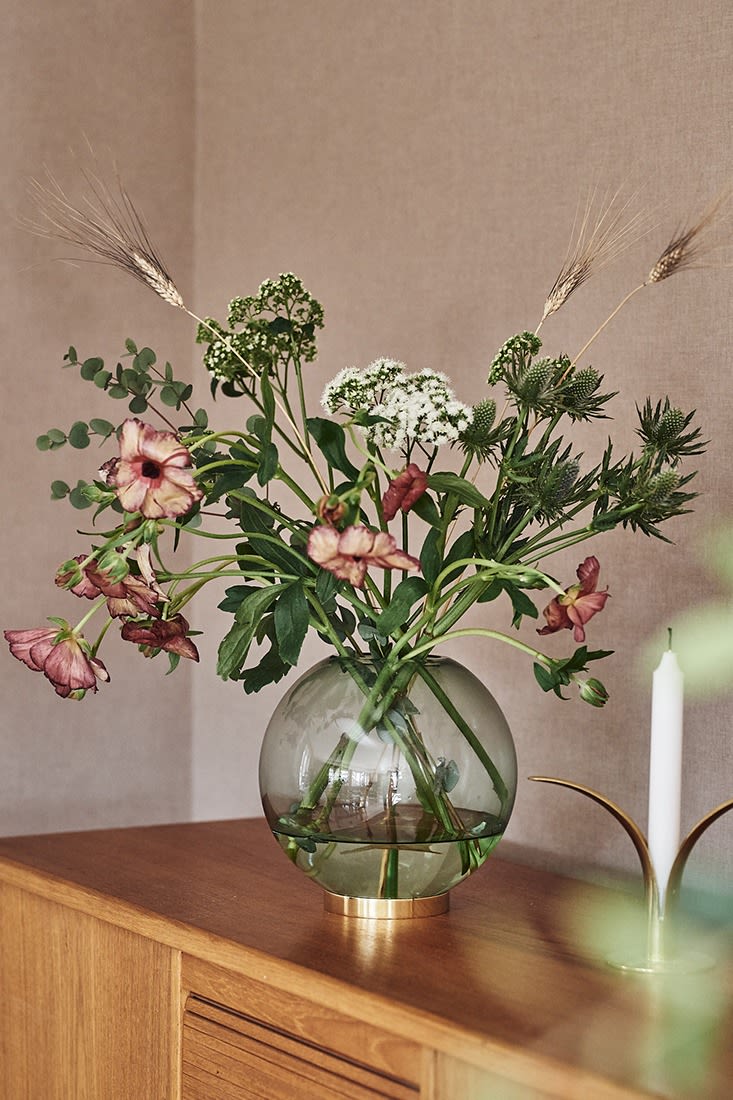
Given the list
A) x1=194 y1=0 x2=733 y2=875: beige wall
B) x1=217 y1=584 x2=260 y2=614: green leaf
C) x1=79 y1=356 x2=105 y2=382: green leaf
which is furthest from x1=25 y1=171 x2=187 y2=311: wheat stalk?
x1=217 y1=584 x2=260 y2=614: green leaf

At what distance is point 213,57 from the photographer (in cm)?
184

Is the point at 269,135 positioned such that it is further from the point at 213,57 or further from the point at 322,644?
the point at 322,644

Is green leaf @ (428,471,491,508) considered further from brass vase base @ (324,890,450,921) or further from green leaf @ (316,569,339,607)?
brass vase base @ (324,890,450,921)

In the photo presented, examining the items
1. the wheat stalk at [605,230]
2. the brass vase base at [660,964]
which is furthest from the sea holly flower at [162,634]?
the wheat stalk at [605,230]

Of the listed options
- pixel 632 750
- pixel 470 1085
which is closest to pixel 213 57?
pixel 632 750

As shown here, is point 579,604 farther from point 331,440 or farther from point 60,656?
point 60,656

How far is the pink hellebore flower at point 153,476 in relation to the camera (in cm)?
89

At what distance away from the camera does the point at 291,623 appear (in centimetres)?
100

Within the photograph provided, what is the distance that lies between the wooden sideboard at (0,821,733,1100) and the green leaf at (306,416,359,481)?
0.40 m

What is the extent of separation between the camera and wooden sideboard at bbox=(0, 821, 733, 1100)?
2.68ft

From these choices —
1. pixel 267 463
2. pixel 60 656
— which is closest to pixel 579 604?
pixel 267 463

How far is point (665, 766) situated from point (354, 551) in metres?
0.32

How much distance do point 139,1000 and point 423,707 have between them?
391mm

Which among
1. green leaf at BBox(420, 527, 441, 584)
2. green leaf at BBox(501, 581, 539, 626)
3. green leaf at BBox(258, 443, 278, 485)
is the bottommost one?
green leaf at BBox(501, 581, 539, 626)
